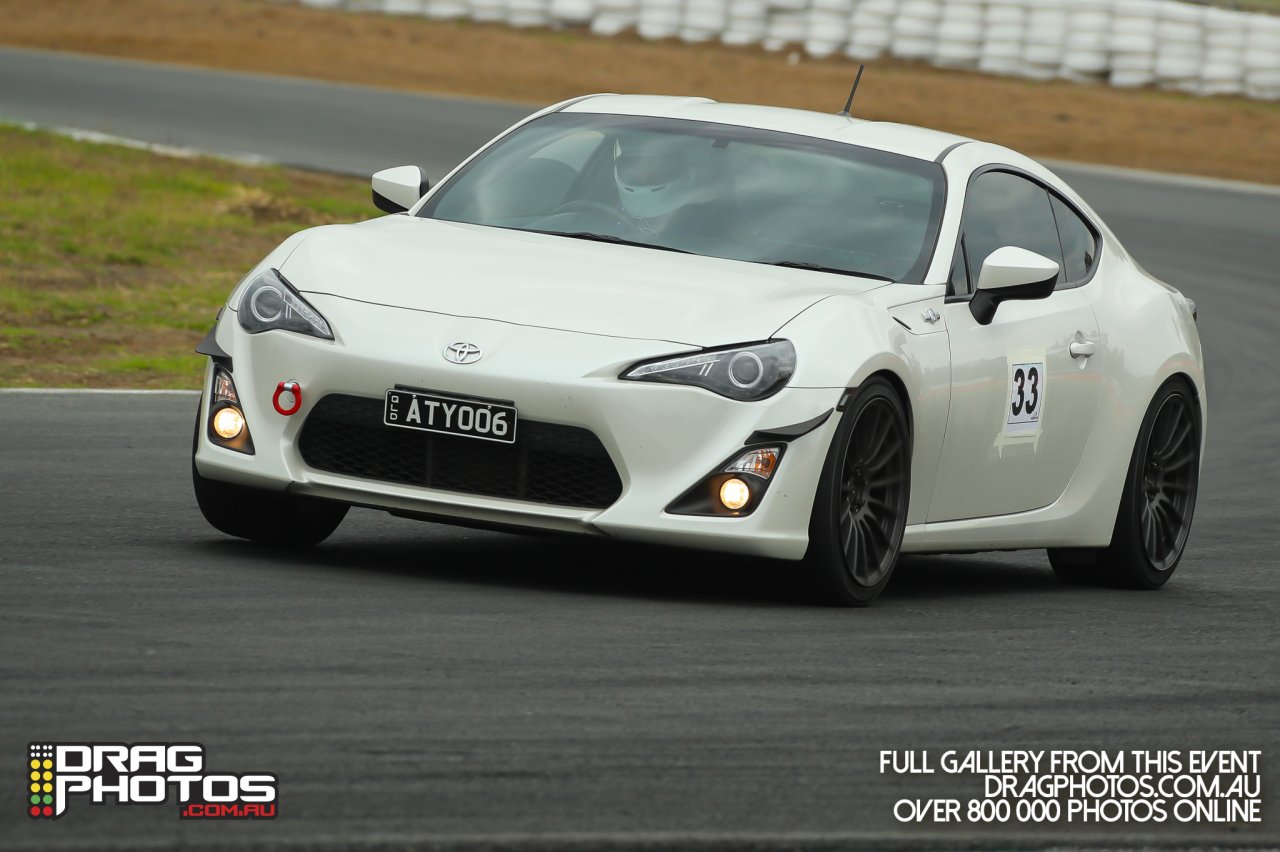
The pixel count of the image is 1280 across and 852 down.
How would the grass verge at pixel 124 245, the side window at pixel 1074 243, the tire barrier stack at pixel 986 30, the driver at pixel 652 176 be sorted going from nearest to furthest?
1. the driver at pixel 652 176
2. the side window at pixel 1074 243
3. the grass verge at pixel 124 245
4. the tire barrier stack at pixel 986 30

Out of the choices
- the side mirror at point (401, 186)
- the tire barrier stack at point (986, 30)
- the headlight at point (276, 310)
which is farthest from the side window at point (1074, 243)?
the tire barrier stack at point (986, 30)

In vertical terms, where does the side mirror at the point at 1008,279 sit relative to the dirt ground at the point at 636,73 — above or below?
above

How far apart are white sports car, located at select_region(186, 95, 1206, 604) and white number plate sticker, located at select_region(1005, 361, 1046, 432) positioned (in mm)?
13

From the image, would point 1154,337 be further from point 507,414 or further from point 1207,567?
point 507,414

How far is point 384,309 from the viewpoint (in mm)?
6719

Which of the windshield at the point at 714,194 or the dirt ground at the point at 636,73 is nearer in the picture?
the windshield at the point at 714,194

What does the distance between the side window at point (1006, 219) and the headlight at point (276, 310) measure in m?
2.12

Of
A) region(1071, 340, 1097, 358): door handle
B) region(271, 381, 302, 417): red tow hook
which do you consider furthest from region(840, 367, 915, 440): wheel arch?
region(271, 381, 302, 417): red tow hook

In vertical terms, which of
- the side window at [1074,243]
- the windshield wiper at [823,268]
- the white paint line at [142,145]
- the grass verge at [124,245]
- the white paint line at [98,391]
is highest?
the windshield wiper at [823,268]

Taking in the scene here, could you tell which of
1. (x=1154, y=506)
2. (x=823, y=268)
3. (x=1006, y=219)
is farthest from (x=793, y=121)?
(x=1154, y=506)

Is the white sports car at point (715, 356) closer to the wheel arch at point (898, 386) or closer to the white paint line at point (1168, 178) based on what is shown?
the wheel arch at point (898, 386)

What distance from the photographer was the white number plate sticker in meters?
7.66

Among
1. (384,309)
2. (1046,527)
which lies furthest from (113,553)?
(1046,527)

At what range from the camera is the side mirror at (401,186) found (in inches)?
315
